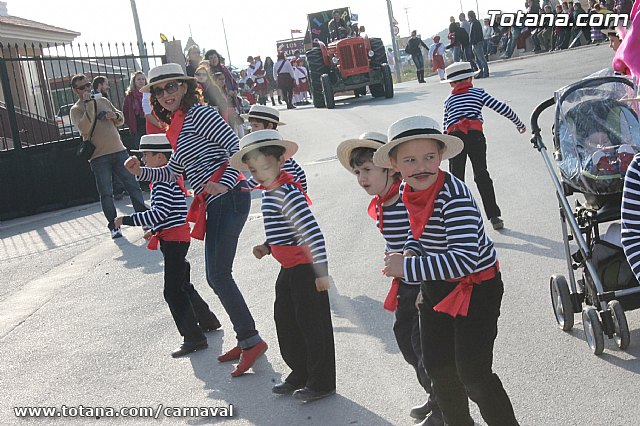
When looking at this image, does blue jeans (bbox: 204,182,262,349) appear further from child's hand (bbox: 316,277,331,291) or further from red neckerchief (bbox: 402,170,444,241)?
red neckerchief (bbox: 402,170,444,241)

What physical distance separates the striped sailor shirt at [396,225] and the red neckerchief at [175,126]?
6.91 ft

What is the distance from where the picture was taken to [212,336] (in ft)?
23.0

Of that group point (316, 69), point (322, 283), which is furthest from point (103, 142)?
point (316, 69)

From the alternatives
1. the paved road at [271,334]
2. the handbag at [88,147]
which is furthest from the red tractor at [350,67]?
the handbag at [88,147]

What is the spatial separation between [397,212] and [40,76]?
1470 cm

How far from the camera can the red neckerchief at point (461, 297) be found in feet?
12.3

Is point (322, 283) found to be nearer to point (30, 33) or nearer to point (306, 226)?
point (306, 226)

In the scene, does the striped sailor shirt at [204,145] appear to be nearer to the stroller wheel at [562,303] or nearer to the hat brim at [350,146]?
the hat brim at [350,146]

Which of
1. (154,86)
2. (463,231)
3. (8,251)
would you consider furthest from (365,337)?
(8,251)

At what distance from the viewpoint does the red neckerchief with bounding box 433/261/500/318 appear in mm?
3750

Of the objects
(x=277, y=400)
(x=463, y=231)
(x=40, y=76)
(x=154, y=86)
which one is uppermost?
(x=40, y=76)

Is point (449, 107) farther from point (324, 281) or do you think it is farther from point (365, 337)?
point (324, 281)

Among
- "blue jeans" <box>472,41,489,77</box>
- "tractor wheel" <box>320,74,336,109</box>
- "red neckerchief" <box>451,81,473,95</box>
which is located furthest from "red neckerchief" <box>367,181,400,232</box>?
"blue jeans" <box>472,41,489,77</box>

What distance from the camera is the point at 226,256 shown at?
5.96m
